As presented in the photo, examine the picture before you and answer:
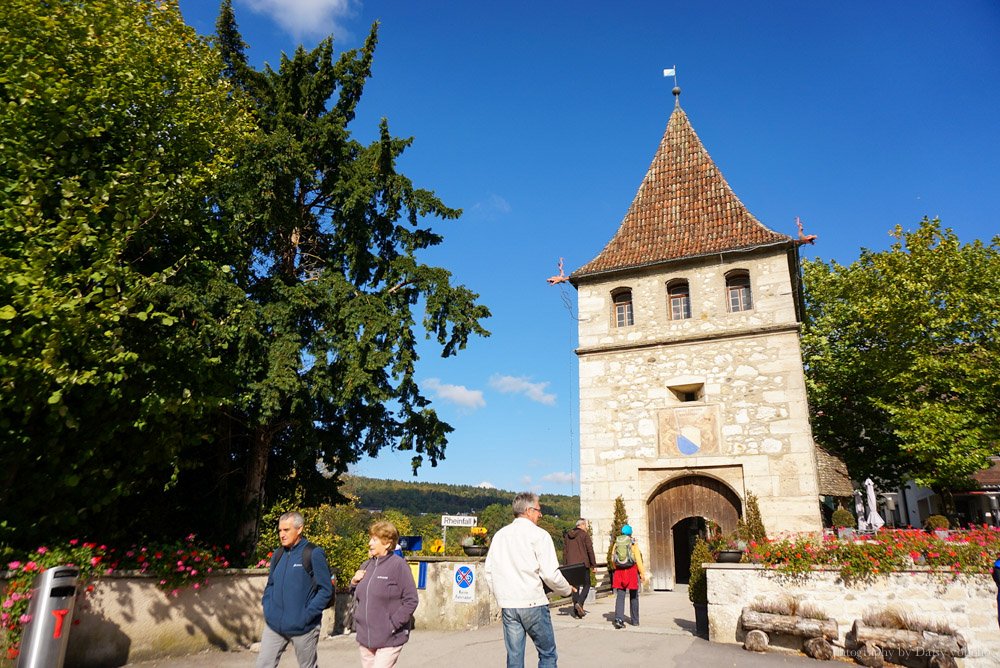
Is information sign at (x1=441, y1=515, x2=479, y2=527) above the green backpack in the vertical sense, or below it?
above

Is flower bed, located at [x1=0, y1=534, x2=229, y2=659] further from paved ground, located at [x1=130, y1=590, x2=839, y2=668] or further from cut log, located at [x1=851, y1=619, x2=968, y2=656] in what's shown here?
cut log, located at [x1=851, y1=619, x2=968, y2=656]

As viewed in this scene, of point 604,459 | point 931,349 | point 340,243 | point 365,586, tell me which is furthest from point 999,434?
point 365,586

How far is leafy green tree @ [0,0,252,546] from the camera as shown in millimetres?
7035

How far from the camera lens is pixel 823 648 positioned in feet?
26.5

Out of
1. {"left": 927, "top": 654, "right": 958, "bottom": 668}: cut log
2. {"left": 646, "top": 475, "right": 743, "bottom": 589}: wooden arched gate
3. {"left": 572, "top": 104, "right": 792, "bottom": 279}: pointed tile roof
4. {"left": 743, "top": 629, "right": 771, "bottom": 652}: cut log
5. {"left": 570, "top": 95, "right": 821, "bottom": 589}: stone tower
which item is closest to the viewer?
{"left": 927, "top": 654, "right": 958, "bottom": 668}: cut log

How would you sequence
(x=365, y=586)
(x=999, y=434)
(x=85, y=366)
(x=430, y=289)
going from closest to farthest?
(x=365, y=586) < (x=85, y=366) < (x=430, y=289) < (x=999, y=434)

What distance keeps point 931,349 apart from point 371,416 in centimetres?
1838

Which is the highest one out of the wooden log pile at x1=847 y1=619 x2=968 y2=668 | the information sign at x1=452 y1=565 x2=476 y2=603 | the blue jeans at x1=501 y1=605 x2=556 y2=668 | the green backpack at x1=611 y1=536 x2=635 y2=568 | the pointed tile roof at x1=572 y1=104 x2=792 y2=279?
the pointed tile roof at x1=572 y1=104 x2=792 y2=279

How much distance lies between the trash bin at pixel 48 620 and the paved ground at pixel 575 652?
5.39 ft

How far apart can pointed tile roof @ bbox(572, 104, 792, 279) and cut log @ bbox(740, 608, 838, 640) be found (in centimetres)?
1074

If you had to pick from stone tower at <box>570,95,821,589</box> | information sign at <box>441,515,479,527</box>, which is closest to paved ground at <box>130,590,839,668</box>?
information sign at <box>441,515,479,527</box>

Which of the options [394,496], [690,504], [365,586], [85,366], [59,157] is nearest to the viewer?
[365,586]

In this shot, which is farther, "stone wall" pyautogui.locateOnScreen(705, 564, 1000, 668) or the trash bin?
"stone wall" pyautogui.locateOnScreen(705, 564, 1000, 668)

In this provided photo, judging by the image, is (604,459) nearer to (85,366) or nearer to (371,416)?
(371,416)
